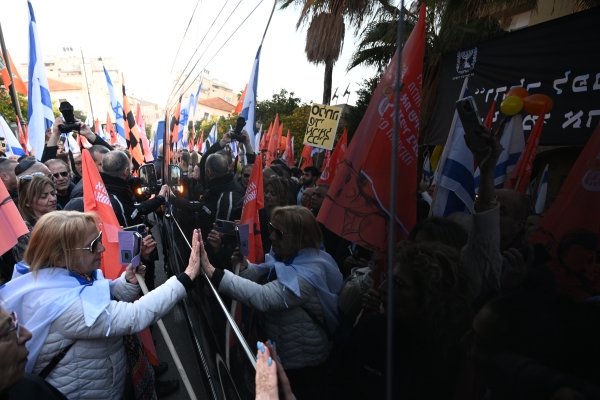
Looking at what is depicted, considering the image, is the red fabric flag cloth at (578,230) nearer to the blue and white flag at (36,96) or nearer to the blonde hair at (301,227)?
the blonde hair at (301,227)

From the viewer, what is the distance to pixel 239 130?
74.0 inches

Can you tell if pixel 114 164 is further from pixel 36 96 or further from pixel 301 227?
pixel 36 96

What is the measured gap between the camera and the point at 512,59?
255cm

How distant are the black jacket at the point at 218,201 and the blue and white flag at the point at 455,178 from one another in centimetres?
102

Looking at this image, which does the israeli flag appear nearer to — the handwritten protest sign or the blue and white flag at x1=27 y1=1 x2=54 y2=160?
the handwritten protest sign

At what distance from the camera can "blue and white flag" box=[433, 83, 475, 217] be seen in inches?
66.0

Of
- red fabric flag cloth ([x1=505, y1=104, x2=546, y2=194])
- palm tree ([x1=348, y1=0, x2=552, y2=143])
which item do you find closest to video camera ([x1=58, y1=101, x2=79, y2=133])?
palm tree ([x1=348, y1=0, x2=552, y2=143])

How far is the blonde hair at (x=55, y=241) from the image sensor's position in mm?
1740

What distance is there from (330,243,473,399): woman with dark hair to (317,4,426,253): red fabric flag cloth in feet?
0.43

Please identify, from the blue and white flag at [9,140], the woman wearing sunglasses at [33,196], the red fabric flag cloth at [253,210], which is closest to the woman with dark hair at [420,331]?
the red fabric flag cloth at [253,210]

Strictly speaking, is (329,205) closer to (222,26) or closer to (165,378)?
(222,26)

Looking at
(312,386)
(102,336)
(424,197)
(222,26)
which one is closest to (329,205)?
(312,386)

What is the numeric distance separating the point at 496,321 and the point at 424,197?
7.77 ft

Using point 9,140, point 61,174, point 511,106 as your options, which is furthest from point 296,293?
point 9,140
